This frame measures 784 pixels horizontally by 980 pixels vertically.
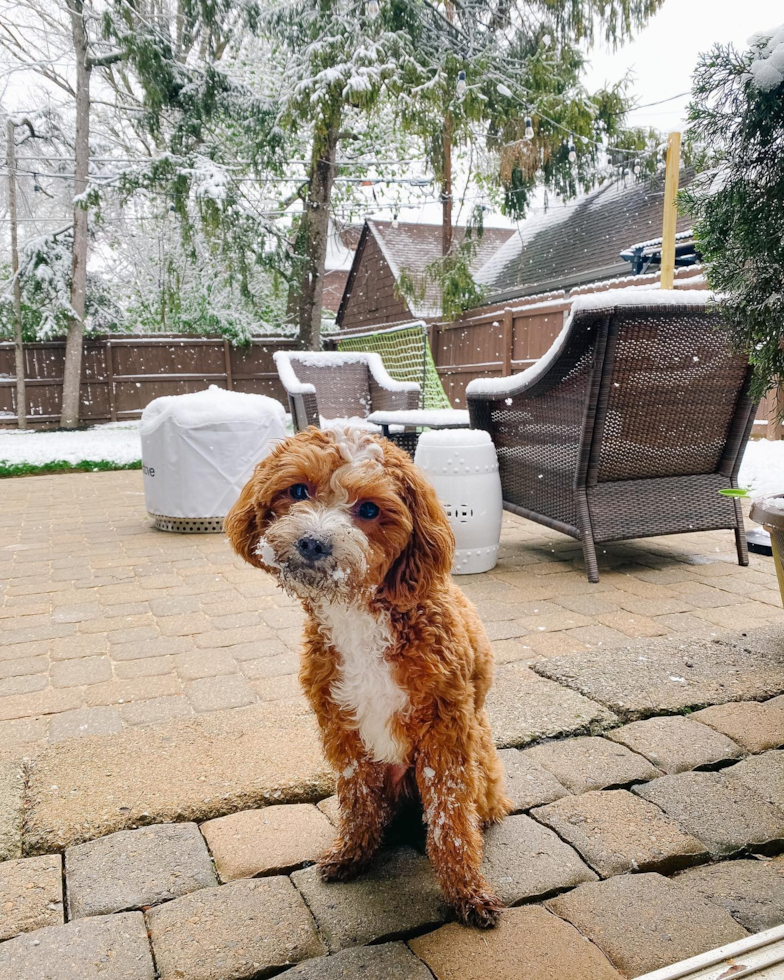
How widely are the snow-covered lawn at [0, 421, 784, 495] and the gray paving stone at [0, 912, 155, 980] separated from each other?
4633 millimetres

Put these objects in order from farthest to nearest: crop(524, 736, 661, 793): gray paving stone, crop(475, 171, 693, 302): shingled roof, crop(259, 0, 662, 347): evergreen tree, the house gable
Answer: the house gable
crop(475, 171, 693, 302): shingled roof
crop(259, 0, 662, 347): evergreen tree
crop(524, 736, 661, 793): gray paving stone

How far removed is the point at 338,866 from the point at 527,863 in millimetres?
384

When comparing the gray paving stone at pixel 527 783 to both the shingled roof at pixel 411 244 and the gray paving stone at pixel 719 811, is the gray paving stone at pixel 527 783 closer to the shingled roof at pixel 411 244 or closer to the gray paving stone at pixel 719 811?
the gray paving stone at pixel 719 811

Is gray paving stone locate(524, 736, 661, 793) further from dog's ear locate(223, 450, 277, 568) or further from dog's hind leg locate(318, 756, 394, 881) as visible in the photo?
dog's ear locate(223, 450, 277, 568)

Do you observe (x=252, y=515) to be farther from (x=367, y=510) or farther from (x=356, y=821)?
(x=356, y=821)

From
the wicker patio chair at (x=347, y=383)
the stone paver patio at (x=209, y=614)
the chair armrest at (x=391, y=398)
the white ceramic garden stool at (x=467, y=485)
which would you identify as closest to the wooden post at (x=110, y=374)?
the wicker patio chair at (x=347, y=383)

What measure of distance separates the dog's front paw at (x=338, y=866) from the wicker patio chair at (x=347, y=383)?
19.7ft

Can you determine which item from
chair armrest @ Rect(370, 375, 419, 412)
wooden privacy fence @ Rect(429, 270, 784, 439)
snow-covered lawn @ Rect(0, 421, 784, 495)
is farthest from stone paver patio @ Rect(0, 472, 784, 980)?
wooden privacy fence @ Rect(429, 270, 784, 439)

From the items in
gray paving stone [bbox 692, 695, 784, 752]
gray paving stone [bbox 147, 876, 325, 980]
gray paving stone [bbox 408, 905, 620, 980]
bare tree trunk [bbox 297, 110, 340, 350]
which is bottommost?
gray paving stone [bbox 147, 876, 325, 980]

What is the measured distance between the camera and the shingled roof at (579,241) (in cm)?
1369

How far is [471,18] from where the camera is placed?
11633 mm

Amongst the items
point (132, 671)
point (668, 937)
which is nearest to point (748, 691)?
point (668, 937)

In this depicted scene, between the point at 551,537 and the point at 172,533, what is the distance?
252 cm

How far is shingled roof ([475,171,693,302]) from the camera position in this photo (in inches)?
539
